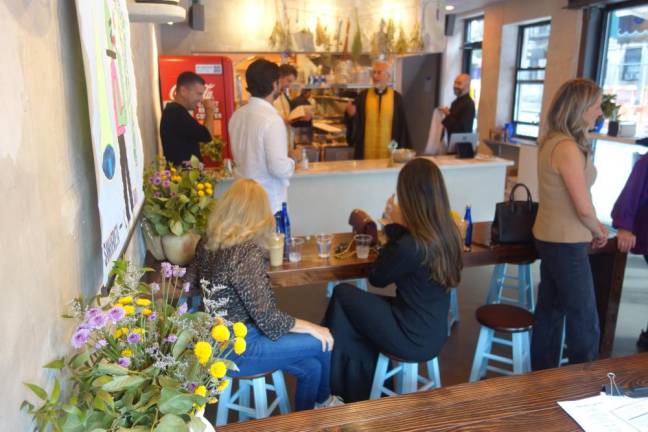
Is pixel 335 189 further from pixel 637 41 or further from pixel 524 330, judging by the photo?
pixel 637 41

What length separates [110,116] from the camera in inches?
50.8

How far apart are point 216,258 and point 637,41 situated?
589 cm

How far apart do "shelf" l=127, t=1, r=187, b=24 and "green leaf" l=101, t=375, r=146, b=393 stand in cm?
178

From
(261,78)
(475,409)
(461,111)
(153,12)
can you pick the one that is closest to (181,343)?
(475,409)

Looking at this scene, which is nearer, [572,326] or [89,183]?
[89,183]

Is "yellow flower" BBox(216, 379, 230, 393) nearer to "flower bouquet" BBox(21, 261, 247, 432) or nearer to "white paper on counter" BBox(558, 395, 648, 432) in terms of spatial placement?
"flower bouquet" BBox(21, 261, 247, 432)

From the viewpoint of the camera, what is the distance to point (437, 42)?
5.63 meters

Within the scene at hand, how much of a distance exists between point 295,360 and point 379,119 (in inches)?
148

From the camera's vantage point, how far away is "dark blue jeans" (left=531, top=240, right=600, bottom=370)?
2.34 meters

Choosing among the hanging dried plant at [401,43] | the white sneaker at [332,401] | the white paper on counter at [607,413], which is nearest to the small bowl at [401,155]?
the hanging dried plant at [401,43]

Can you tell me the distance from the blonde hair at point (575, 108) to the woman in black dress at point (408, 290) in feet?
2.11

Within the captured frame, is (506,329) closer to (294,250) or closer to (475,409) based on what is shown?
(294,250)

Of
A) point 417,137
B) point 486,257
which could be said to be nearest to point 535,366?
point 486,257

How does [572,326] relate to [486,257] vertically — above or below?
below
